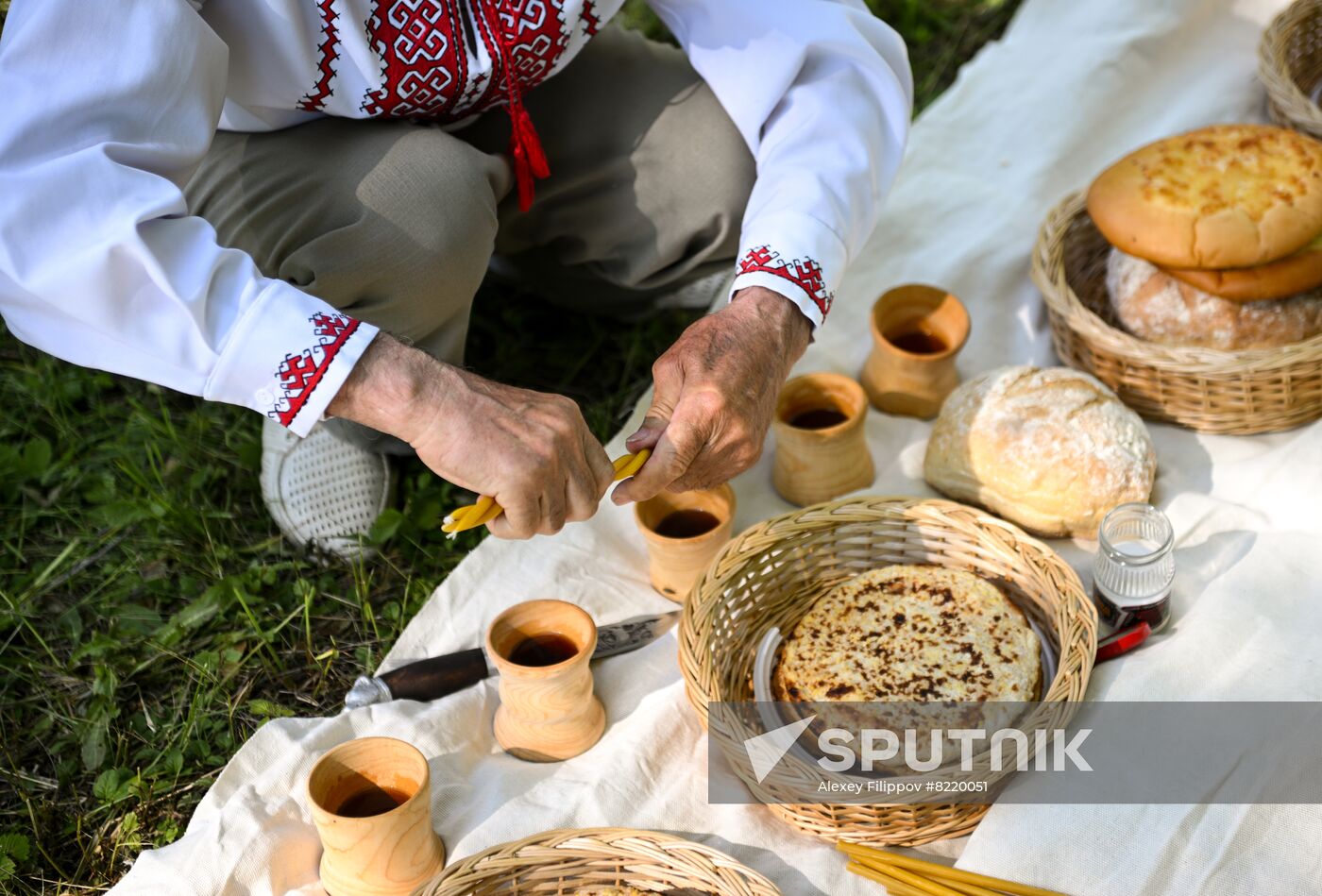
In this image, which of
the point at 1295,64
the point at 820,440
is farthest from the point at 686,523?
the point at 1295,64

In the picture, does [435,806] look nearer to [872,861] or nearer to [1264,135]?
[872,861]

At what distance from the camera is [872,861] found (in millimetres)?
1585

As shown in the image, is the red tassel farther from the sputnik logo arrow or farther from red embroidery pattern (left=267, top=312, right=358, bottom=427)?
the sputnik logo arrow

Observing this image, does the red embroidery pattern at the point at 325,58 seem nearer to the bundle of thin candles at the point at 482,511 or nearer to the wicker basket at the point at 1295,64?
the bundle of thin candles at the point at 482,511

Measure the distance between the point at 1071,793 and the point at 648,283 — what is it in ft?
4.29

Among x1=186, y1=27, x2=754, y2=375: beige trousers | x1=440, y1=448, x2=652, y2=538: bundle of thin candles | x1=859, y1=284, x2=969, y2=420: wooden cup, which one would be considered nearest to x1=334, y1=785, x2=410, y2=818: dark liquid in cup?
x1=440, y1=448, x2=652, y2=538: bundle of thin candles

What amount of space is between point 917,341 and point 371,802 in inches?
52.6

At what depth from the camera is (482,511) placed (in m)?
1.54

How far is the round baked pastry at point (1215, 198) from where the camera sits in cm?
211

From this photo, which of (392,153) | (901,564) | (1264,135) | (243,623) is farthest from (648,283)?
(1264,135)

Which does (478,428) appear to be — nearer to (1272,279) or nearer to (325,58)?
(325,58)

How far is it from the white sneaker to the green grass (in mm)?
41

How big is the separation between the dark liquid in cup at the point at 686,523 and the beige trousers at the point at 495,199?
479 mm

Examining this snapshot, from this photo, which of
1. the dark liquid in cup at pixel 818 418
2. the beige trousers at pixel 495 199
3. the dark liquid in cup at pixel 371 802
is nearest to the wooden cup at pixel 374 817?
the dark liquid in cup at pixel 371 802
